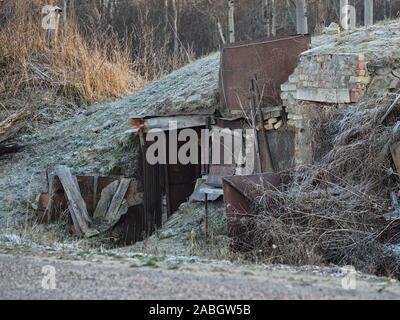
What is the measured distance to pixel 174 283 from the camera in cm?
498

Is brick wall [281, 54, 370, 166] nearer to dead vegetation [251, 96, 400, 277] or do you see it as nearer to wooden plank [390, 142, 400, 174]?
dead vegetation [251, 96, 400, 277]

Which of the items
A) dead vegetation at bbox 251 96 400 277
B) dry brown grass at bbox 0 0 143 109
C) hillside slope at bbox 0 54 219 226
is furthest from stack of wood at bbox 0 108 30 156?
dead vegetation at bbox 251 96 400 277

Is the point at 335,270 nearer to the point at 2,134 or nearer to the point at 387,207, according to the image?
the point at 387,207

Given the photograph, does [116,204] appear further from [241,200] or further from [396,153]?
[396,153]

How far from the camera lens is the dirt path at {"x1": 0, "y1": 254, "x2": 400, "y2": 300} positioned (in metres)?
4.67

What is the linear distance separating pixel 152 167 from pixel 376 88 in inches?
164

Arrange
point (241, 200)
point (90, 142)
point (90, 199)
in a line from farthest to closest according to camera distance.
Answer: point (90, 142), point (90, 199), point (241, 200)

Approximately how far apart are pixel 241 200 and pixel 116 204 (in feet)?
10.9

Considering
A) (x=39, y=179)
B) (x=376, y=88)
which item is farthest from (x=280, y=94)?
(x=39, y=179)

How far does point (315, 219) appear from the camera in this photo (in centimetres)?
819

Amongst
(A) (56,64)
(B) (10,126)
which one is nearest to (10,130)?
(B) (10,126)

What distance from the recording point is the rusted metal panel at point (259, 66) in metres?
10.8

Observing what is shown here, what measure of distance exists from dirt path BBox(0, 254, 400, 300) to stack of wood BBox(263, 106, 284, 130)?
4.94 metres

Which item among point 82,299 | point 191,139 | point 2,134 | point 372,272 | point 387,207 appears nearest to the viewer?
point 82,299
